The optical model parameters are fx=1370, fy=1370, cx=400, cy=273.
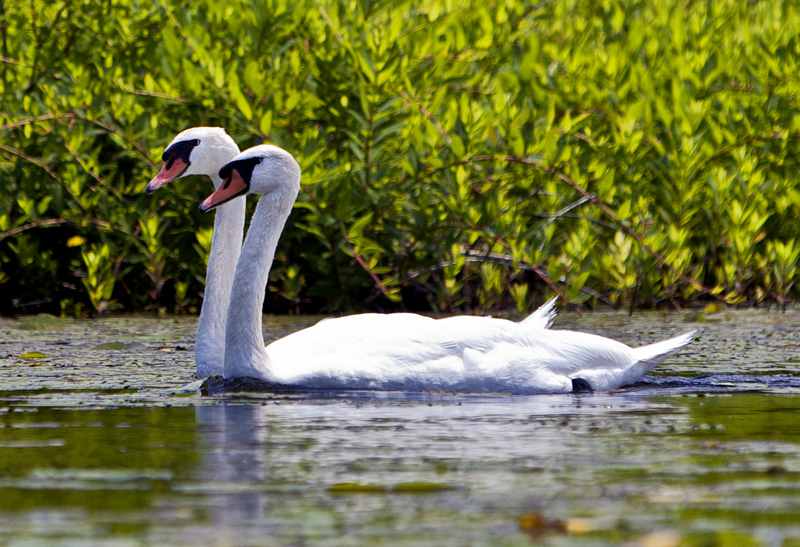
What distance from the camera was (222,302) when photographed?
6473mm

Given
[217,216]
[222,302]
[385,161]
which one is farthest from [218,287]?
[385,161]

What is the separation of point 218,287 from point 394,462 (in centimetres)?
272

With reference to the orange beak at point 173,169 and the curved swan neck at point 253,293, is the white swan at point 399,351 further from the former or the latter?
the orange beak at point 173,169

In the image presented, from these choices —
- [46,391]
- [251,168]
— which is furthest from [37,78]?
[46,391]

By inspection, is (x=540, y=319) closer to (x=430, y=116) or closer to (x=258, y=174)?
(x=258, y=174)

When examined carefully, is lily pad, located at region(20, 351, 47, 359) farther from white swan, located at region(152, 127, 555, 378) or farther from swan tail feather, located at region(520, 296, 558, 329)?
swan tail feather, located at region(520, 296, 558, 329)

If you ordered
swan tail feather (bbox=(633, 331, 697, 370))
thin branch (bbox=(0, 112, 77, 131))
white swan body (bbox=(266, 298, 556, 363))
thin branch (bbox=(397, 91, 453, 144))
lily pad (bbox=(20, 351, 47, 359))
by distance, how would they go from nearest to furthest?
white swan body (bbox=(266, 298, 556, 363)), swan tail feather (bbox=(633, 331, 697, 370)), lily pad (bbox=(20, 351, 47, 359)), thin branch (bbox=(0, 112, 77, 131)), thin branch (bbox=(397, 91, 453, 144))

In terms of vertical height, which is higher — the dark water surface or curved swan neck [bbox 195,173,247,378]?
curved swan neck [bbox 195,173,247,378]

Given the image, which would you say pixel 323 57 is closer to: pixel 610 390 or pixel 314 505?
pixel 610 390

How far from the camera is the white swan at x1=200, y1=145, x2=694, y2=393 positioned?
5801 mm

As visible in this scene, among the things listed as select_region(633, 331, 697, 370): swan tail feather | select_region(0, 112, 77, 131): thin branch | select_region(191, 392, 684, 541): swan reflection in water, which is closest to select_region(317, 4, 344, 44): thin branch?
select_region(0, 112, 77, 131): thin branch

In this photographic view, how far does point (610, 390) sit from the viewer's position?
6262 mm

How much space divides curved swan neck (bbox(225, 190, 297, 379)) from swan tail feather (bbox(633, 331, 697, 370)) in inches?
69.3

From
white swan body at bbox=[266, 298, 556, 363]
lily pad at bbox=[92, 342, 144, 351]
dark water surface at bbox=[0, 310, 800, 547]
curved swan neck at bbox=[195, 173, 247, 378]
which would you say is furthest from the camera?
lily pad at bbox=[92, 342, 144, 351]
